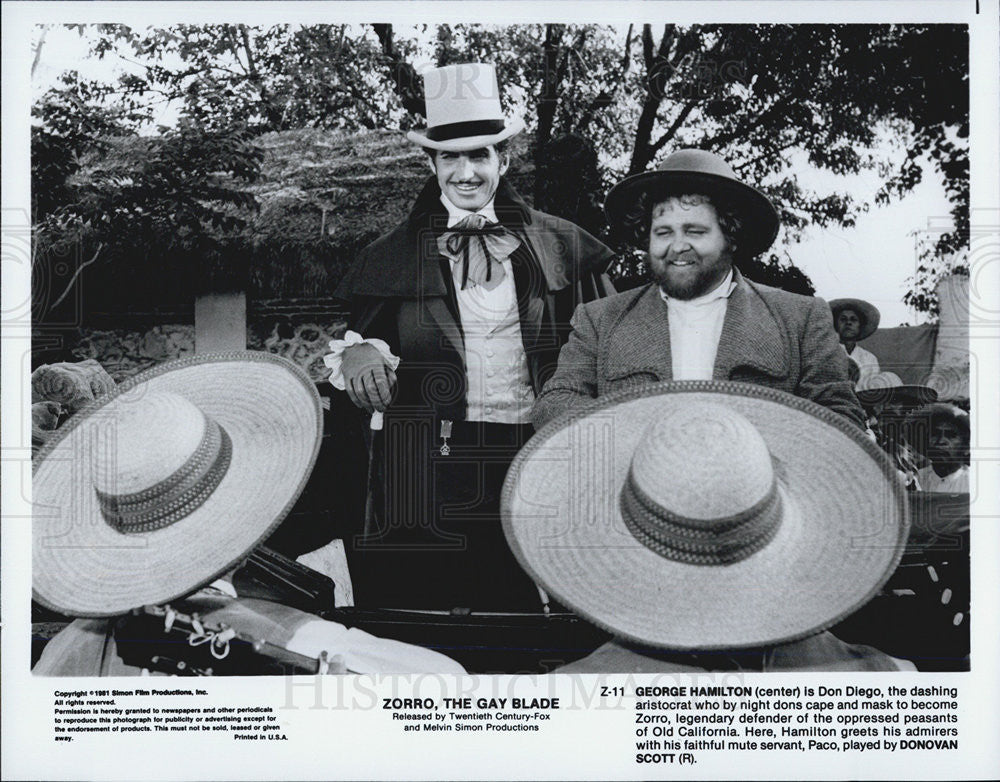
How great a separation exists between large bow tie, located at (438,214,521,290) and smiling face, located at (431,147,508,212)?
8cm

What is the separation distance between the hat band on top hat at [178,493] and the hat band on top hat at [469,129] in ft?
4.97

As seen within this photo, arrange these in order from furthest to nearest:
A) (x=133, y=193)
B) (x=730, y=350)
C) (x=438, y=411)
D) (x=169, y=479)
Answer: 1. (x=133, y=193)
2. (x=438, y=411)
3. (x=730, y=350)
4. (x=169, y=479)

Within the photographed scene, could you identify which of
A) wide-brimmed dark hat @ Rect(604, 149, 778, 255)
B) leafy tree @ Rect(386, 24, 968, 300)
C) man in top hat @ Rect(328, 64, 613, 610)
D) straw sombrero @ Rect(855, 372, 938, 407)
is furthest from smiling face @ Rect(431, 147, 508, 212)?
straw sombrero @ Rect(855, 372, 938, 407)

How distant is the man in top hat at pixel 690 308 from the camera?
4.18 metres

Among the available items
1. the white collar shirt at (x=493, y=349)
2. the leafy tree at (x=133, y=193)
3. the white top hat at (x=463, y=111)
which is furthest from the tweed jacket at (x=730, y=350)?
the leafy tree at (x=133, y=193)

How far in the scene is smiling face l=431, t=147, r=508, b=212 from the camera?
4.30 metres

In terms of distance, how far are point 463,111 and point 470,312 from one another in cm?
84

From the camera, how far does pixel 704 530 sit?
3498mm

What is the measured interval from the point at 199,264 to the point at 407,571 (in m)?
1.57

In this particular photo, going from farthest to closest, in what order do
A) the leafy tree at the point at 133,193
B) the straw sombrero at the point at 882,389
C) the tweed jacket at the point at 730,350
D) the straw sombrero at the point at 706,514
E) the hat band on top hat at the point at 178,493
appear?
the leafy tree at the point at 133,193 < the straw sombrero at the point at 882,389 < the tweed jacket at the point at 730,350 < the hat band on top hat at the point at 178,493 < the straw sombrero at the point at 706,514

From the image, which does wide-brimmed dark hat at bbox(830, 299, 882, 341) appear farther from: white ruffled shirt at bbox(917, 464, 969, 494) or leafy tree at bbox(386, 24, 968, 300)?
white ruffled shirt at bbox(917, 464, 969, 494)

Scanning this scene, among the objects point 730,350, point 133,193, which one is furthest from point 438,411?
point 133,193

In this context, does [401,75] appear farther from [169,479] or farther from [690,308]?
[169,479]

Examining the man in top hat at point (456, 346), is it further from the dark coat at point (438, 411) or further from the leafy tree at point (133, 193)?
the leafy tree at point (133, 193)
